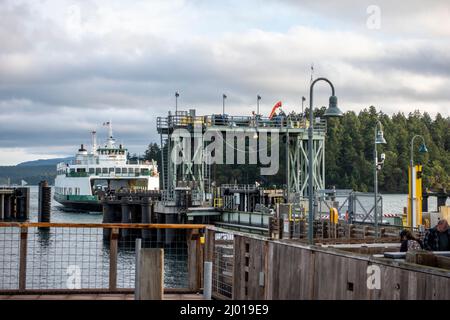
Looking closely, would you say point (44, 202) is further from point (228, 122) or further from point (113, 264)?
point (113, 264)

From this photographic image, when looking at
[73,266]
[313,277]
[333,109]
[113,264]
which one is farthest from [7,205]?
[313,277]

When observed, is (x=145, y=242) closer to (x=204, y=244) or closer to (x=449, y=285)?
(x=204, y=244)

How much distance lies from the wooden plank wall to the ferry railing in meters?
1.58

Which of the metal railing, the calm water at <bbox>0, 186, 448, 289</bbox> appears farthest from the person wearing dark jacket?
the metal railing

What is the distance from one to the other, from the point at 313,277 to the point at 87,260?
115 feet

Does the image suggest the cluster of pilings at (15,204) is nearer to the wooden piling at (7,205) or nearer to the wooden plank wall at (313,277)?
the wooden piling at (7,205)

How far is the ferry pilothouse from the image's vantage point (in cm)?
9731

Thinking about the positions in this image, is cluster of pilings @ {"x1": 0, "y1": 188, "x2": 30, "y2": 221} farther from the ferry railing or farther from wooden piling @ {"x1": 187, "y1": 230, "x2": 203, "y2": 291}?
wooden piling @ {"x1": 187, "y1": 230, "x2": 203, "y2": 291}

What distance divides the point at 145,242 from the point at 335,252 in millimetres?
47270

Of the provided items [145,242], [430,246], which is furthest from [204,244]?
[145,242]

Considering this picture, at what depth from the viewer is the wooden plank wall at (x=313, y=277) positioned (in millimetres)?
7215
